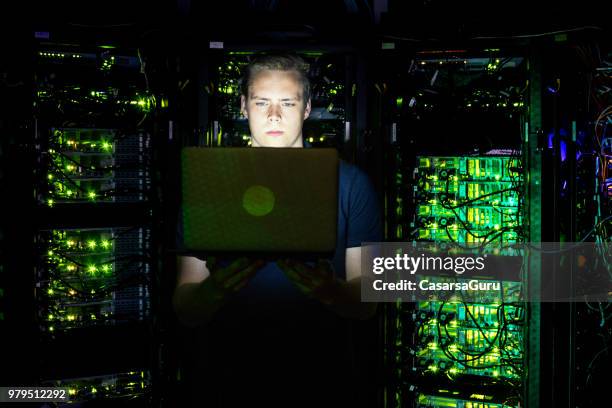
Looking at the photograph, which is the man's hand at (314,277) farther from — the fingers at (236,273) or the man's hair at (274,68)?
the man's hair at (274,68)

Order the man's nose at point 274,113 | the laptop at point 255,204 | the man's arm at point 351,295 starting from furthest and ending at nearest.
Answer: the man's nose at point 274,113
the man's arm at point 351,295
the laptop at point 255,204

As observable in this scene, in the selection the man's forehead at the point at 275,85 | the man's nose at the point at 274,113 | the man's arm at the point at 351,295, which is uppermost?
the man's forehead at the point at 275,85

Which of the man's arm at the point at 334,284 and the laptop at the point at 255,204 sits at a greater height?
the laptop at the point at 255,204

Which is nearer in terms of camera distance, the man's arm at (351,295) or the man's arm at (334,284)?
the man's arm at (334,284)

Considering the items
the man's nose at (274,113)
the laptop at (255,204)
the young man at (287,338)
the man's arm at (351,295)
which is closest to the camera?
the laptop at (255,204)

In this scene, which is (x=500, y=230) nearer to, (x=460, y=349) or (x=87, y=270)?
(x=460, y=349)

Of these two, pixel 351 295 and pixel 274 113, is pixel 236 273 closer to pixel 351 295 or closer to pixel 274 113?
pixel 351 295

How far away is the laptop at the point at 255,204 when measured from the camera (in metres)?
1.41

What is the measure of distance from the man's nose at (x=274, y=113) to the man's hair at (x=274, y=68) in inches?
6.1

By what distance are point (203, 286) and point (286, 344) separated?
0.64 m

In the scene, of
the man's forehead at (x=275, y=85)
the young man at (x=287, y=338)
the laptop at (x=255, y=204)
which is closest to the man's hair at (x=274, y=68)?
the man's forehead at (x=275, y=85)

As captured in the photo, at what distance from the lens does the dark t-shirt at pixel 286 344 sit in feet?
6.86

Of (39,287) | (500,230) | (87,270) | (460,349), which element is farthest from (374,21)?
(39,287)

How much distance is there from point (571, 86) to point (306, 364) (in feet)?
6.51
